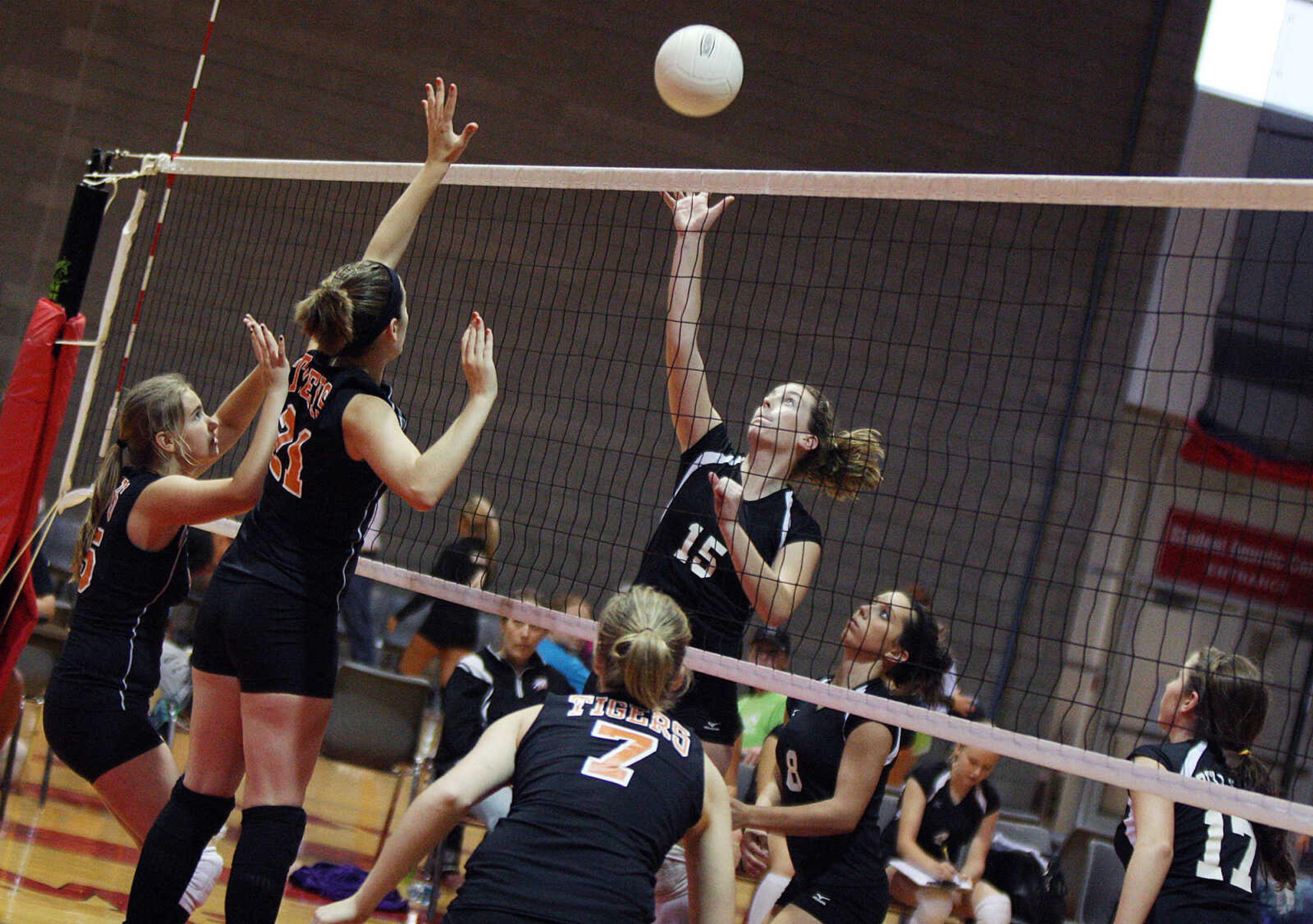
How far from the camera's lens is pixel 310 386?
11.4 ft

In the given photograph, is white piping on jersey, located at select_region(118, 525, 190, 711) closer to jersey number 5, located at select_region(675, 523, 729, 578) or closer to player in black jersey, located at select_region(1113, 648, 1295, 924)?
jersey number 5, located at select_region(675, 523, 729, 578)

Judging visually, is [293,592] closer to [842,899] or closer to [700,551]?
[700,551]

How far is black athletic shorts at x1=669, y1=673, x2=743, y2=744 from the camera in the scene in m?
3.93

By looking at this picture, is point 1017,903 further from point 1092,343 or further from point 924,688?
point 1092,343

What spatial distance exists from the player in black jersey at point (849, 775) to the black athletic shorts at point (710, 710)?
263 mm

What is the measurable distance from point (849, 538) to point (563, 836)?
28.7 ft

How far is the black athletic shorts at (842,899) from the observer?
3.86m

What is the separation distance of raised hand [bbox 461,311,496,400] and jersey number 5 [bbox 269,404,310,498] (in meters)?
0.46

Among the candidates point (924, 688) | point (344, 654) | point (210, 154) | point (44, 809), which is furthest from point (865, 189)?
point (210, 154)

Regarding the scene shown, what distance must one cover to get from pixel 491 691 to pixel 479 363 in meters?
3.22

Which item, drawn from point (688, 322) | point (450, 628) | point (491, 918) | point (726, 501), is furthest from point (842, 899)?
point (450, 628)

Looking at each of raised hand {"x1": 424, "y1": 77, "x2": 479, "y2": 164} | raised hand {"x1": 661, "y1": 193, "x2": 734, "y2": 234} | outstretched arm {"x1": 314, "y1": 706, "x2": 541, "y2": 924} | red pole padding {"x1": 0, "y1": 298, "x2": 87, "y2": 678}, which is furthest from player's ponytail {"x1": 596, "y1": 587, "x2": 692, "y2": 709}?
red pole padding {"x1": 0, "y1": 298, "x2": 87, "y2": 678}

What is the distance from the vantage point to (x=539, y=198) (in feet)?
36.7

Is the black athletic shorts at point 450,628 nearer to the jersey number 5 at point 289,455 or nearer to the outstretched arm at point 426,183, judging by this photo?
the outstretched arm at point 426,183
